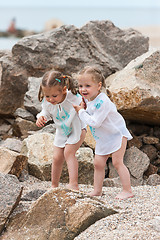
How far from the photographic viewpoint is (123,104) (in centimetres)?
498

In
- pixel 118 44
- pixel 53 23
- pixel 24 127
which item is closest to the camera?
pixel 24 127

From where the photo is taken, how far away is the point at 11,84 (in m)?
6.52

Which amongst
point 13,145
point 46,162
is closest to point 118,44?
point 13,145

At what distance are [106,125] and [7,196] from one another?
112 centimetres

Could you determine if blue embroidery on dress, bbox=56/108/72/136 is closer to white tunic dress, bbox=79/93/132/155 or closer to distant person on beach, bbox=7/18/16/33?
Answer: white tunic dress, bbox=79/93/132/155

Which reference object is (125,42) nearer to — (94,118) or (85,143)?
(85,143)

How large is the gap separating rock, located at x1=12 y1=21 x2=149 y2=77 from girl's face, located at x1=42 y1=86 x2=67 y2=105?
2693 mm

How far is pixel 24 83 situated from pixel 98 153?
3276mm

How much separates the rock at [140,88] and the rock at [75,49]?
1.29 m

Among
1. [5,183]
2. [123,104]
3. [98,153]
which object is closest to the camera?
[5,183]

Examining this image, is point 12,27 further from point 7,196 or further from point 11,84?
point 7,196

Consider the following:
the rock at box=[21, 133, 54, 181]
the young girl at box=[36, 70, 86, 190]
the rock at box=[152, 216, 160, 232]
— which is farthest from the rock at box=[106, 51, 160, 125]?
the rock at box=[152, 216, 160, 232]

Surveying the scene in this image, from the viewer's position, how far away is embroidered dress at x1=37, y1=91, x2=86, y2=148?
3775mm

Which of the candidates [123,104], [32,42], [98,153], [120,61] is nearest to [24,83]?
[32,42]
